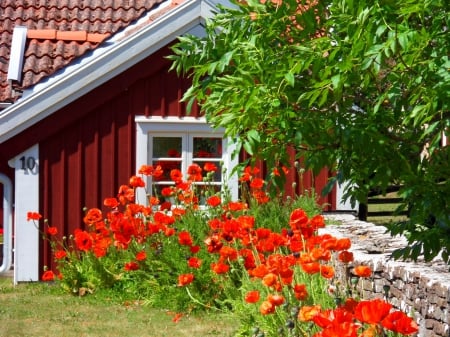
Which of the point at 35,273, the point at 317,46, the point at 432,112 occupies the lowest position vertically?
the point at 35,273

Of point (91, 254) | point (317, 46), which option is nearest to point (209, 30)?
point (317, 46)

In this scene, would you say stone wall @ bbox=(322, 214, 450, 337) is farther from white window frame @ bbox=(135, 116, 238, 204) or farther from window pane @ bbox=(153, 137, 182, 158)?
window pane @ bbox=(153, 137, 182, 158)

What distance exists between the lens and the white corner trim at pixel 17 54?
13.0m

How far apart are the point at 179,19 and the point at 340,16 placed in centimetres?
783

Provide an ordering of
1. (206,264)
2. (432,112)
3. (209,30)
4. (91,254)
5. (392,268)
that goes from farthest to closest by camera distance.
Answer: (91,254) → (206,264) → (392,268) → (209,30) → (432,112)

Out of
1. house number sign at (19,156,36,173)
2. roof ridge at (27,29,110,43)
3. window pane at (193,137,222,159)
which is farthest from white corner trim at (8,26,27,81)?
window pane at (193,137,222,159)

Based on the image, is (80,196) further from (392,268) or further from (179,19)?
(392,268)

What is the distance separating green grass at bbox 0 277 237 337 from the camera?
28.7 ft

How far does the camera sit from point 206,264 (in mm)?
9492

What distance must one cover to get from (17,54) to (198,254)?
17.2 ft

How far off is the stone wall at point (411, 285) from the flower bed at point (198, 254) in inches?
7.3

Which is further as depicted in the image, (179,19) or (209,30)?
(179,19)

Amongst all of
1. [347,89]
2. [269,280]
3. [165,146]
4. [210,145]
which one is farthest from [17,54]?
[347,89]

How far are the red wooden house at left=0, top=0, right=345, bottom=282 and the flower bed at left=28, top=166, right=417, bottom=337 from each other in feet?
1.44
